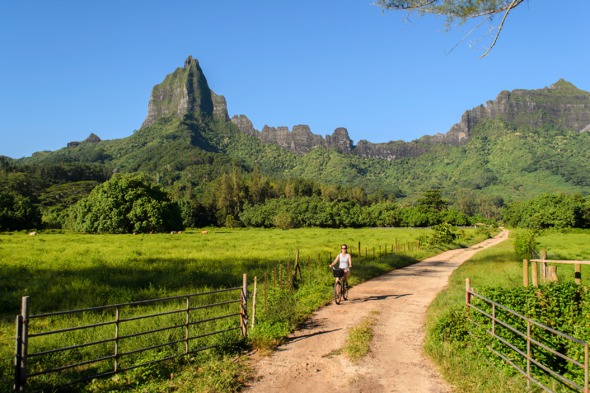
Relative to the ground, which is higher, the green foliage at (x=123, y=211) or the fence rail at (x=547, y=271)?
the green foliage at (x=123, y=211)

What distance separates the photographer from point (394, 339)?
36.3 feet

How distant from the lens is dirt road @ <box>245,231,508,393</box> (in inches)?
316

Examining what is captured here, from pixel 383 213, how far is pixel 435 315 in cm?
11822

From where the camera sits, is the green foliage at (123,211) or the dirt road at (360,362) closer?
the dirt road at (360,362)

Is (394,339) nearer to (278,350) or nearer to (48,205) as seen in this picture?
(278,350)

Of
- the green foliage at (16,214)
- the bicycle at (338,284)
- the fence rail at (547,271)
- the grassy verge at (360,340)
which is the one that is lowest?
the grassy verge at (360,340)

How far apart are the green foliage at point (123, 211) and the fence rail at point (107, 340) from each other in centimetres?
5141

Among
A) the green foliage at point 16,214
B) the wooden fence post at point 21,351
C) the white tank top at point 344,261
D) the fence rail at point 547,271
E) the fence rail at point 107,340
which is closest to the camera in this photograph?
the wooden fence post at point 21,351

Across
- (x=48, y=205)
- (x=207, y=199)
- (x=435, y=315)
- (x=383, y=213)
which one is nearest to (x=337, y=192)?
(x=383, y=213)

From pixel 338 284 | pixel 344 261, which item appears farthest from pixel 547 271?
pixel 338 284

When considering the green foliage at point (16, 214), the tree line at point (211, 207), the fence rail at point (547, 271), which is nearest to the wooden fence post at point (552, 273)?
the fence rail at point (547, 271)

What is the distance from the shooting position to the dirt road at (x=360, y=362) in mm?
8016

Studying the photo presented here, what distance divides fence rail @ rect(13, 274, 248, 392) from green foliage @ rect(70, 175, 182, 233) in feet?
169

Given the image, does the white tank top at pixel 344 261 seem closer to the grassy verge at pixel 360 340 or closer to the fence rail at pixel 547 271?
the grassy verge at pixel 360 340
